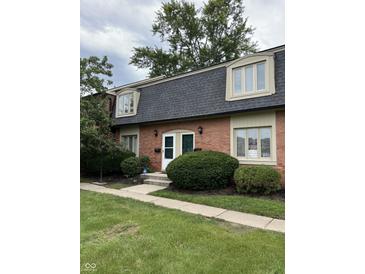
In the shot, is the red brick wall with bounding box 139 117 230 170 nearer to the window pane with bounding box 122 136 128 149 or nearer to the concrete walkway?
the window pane with bounding box 122 136 128 149

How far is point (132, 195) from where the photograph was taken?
7453mm

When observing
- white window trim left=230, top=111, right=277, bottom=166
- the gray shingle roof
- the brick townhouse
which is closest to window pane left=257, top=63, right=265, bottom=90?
the brick townhouse

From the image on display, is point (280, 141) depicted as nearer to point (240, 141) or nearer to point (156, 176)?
point (240, 141)

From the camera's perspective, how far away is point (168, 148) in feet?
36.6

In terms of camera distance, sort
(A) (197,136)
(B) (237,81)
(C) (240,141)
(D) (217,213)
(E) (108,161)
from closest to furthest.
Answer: (D) (217,213) → (C) (240,141) → (B) (237,81) → (A) (197,136) → (E) (108,161)

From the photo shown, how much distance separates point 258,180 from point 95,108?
8.26 metres

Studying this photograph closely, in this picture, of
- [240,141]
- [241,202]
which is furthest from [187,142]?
[241,202]

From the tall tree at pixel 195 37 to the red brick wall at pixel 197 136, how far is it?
38.3 feet

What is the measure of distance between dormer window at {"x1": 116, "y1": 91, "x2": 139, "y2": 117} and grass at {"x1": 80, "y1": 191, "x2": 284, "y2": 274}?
26.9 feet

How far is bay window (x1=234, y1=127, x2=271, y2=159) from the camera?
8.32 metres

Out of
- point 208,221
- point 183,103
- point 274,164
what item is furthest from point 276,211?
point 183,103

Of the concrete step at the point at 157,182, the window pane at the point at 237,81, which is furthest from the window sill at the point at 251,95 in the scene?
the concrete step at the point at 157,182

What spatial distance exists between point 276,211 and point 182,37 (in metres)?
21.1

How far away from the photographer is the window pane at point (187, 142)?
10.3 m
